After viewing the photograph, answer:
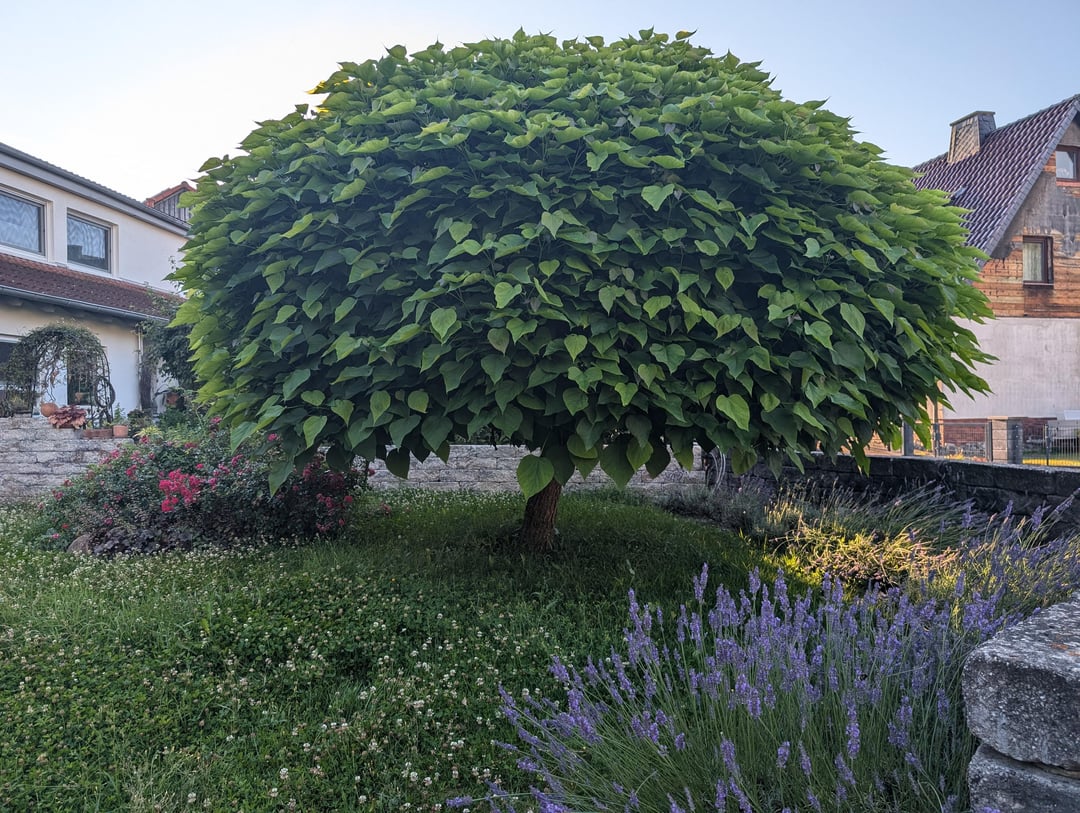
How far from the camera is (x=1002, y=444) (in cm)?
836

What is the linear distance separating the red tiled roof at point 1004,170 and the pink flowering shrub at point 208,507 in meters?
15.8

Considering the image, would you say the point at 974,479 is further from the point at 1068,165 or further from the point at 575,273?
the point at 1068,165

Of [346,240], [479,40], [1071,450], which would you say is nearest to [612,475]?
[346,240]

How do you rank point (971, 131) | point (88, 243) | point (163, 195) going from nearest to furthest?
point (88, 243) < point (971, 131) < point (163, 195)

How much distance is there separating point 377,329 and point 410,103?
112 cm

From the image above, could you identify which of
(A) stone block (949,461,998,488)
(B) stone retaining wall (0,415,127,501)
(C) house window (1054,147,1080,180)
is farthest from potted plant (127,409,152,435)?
(C) house window (1054,147,1080,180)

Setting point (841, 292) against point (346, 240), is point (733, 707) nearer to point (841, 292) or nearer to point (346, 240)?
point (841, 292)

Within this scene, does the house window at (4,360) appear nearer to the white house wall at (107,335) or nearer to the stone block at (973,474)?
the white house wall at (107,335)

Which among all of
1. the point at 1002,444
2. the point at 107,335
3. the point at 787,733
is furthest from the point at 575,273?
the point at 107,335

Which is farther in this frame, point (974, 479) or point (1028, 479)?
point (974, 479)

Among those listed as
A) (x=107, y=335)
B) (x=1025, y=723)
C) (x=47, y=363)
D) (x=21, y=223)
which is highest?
(x=21, y=223)

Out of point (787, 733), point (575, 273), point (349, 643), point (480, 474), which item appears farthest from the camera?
point (480, 474)

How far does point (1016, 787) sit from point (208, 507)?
589cm

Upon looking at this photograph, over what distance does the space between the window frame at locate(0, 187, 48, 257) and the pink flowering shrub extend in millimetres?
9113
